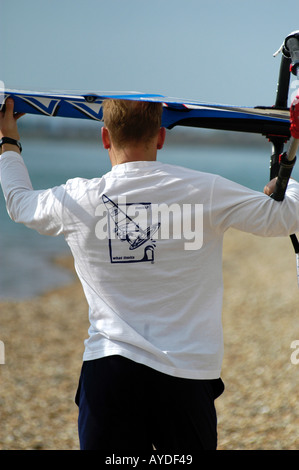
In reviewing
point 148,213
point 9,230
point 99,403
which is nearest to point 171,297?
point 148,213

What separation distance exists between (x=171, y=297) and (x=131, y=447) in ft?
1.68

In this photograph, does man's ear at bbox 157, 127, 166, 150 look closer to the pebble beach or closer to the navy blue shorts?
the navy blue shorts

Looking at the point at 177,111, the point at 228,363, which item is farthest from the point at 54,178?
the point at 177,111

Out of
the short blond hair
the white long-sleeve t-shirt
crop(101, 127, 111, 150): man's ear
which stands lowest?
the white long-sleeve t-shirt

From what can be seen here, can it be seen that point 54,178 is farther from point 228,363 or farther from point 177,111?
point 177,111

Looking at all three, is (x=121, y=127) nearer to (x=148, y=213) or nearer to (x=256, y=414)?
(x=148, y=213)

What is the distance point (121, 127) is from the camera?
5.96ft

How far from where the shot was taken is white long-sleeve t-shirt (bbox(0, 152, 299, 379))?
1786mm

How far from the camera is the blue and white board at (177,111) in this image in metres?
2.23

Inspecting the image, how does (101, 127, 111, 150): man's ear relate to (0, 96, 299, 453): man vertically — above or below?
Answer: above

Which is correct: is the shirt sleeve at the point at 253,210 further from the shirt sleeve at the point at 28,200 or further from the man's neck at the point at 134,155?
the shirt sleeve at the point at 28,200

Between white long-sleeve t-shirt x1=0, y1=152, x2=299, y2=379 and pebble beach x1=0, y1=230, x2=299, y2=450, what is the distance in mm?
3153

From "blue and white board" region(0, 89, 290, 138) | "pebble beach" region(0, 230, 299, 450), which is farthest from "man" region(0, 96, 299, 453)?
"pebble beach" region(0, 230, 299, 450)

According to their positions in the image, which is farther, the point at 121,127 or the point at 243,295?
the point at 243,295
